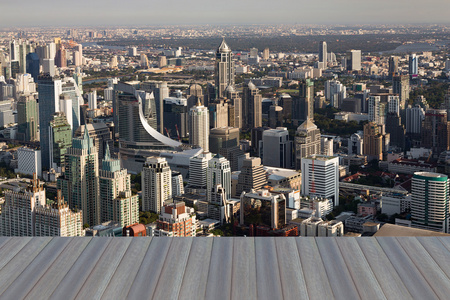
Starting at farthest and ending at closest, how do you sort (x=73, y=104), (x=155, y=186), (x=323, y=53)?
1. (x=323, y=53)
2. (x=73, y=104)
3. (x=155, y=186)

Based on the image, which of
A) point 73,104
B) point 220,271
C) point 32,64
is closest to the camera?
point 220,271

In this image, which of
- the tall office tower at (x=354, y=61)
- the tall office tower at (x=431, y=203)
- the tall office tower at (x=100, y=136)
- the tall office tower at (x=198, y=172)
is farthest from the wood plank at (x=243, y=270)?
the tall office tower at (x=354, y=61)

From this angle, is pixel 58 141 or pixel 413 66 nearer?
pixel 58 141

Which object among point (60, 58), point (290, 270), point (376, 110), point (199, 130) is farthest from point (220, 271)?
point (60, 58)

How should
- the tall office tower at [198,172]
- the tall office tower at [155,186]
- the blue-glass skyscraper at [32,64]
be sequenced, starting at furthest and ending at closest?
the blue-glass skyscraper at [32,64]
the tall office tower at [198,172]
the tall office tower at [155,186]

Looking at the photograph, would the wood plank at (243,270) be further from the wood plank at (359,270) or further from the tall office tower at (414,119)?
the tall office tower at (414,119)

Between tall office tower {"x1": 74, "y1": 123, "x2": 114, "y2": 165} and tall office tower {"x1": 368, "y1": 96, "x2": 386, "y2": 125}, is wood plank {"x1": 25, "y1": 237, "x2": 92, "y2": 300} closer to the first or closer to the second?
tall office tower {"x1": 74, "y1": 123, "x2": 114, "y2": 165}

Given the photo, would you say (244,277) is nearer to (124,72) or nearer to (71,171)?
(71,171)

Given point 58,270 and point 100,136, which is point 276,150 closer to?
point 100,136
